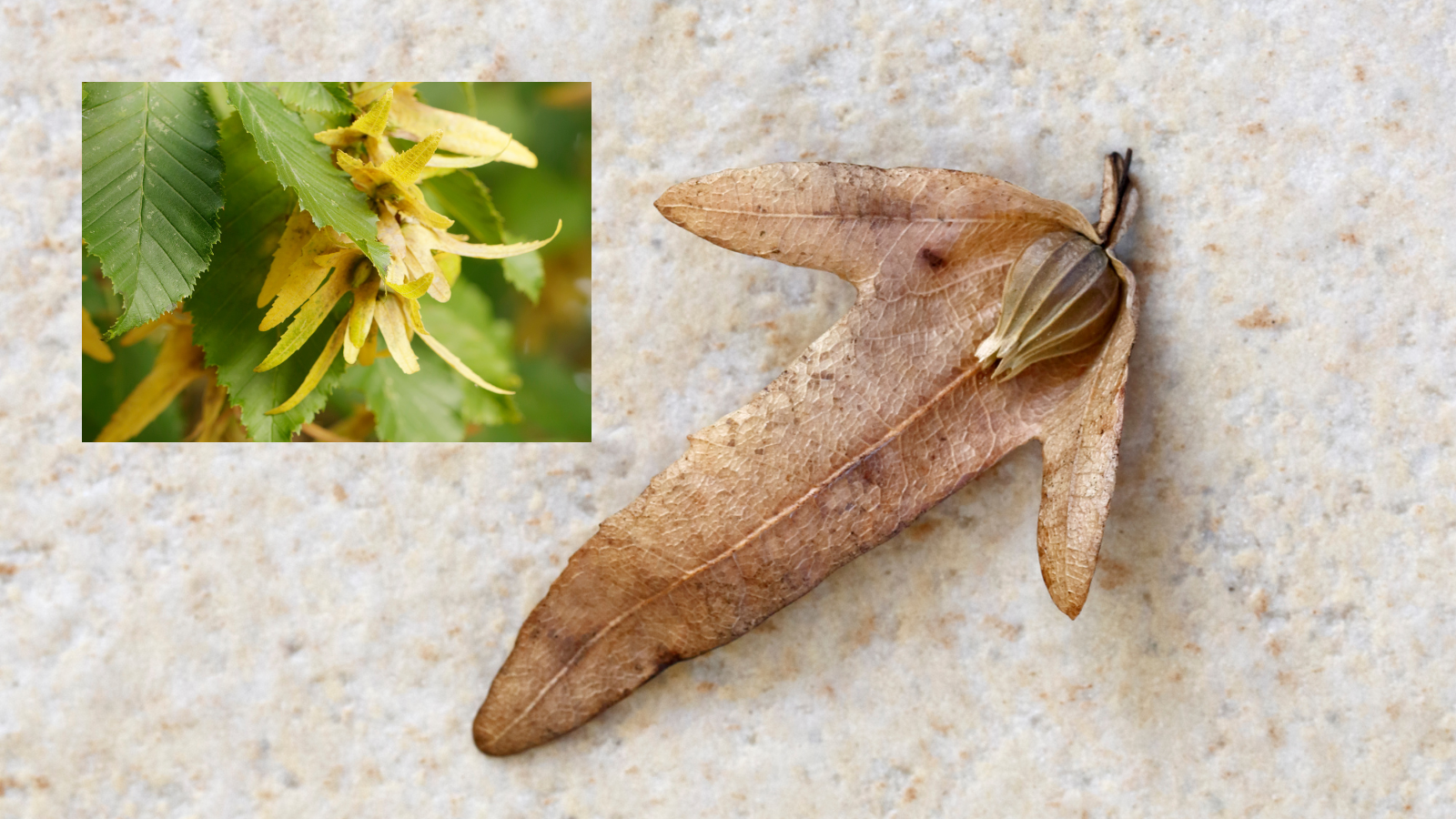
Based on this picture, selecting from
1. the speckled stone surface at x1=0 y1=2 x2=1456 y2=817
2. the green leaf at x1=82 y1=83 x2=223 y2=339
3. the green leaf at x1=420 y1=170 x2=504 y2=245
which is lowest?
the speckled stone surface at x1=0 y1=2 x2=1456 y2=817

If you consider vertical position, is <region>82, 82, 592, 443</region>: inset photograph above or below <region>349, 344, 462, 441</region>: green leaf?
above

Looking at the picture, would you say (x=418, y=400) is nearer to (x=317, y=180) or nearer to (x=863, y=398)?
(x=317, y=180)

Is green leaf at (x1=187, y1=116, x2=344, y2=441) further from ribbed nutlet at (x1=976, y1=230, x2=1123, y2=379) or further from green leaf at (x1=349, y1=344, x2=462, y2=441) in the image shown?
ribbed nutlet at (x1=976, y1=230, x2=1123, y2=379)

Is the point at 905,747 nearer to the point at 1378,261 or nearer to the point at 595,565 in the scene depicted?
the point at 595,565

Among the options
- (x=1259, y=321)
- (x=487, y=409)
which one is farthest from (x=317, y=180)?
(x=1259, y=321)

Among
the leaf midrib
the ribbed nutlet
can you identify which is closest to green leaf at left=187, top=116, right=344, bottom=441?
the leaf midrib

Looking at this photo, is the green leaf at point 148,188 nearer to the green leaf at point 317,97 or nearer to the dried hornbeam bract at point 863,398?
the green leaf at point 317,97

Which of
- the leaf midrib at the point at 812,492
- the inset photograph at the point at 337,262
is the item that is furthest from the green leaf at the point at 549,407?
the leaf midrib at the point at 812,492
